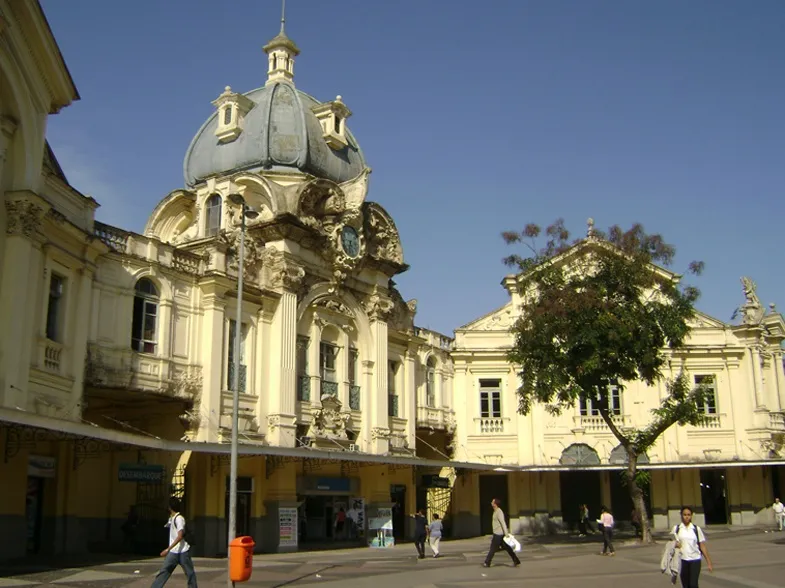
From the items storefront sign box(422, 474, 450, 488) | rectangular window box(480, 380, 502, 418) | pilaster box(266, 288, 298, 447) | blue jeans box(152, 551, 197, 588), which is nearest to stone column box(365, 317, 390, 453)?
storefront sign box(422, 474, 450, 488)

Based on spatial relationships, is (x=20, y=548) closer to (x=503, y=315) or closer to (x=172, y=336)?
(x=172, y=336)

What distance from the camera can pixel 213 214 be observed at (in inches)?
1280

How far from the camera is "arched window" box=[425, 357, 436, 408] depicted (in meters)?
40.6

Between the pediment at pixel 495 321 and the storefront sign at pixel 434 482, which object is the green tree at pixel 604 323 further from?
the pediment at pixel 495 321

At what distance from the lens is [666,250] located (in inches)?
1180

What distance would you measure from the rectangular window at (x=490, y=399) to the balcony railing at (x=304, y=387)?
12935 millimetres

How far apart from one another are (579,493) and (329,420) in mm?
15931

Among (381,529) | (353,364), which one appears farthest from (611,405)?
(381,529)

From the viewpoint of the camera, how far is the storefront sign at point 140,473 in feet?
79.7

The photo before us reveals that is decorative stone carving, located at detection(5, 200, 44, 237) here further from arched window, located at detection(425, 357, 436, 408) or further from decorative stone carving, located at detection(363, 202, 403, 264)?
arched window, located at detection(425, 357, 436, 408)

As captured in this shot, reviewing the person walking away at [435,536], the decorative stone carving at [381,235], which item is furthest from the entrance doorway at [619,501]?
the person walking away at [435,536]

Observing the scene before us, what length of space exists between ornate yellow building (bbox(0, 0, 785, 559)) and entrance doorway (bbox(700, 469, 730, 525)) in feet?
0.61

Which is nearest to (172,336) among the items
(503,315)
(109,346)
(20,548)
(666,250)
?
(109,346)

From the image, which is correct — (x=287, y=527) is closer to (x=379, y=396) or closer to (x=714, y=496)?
(x=379, y=396)
